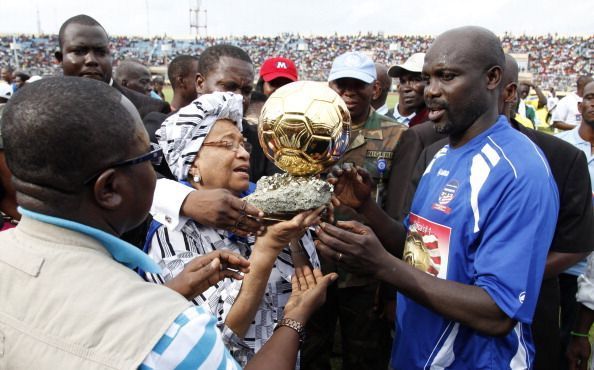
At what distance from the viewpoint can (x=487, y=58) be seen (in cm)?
205

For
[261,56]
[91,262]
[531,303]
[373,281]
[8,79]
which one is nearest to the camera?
[91,262]

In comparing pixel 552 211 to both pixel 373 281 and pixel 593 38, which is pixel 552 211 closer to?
pixel 373 281

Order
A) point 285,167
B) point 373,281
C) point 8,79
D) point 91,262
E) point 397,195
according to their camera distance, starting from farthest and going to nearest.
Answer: point 8,79
point 373,281
point 397,195
point 285,167
point 91,262

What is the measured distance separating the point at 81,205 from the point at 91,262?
0.57 ft

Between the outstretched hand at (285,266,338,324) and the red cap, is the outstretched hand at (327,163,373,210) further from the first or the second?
the red cap

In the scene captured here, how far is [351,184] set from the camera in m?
2.41

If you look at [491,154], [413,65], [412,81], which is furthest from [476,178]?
[412,81]

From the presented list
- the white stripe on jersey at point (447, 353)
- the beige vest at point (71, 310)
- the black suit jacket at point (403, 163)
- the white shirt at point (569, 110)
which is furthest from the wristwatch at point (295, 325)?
the white shirt at point (569, 110)

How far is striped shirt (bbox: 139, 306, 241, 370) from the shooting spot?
3.50 ft

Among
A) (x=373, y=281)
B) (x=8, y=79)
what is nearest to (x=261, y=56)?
(x=8, y=79)

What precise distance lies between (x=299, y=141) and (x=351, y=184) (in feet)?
1.64

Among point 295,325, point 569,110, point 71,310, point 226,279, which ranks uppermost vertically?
point 71,310

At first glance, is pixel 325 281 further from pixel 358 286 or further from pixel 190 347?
pixel 358 286

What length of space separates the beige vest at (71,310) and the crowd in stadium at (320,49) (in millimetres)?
46419
